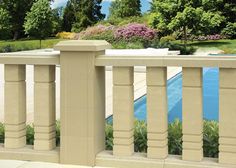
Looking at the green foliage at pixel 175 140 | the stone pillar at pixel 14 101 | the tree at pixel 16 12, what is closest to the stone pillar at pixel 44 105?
the stone pillar at pixel 14 101

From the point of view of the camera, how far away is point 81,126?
3.83m

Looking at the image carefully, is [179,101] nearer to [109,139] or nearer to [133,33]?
[109,139]

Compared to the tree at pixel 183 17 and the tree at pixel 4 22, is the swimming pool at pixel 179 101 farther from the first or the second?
the tree at pixel 4 22

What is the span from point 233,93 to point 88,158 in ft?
4.30

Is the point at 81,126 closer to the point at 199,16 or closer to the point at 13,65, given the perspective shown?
the point at 13,65

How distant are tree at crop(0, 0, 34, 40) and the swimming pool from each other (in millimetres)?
38344

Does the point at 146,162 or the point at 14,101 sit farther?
the point at 14,101

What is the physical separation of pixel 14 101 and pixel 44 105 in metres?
0.28

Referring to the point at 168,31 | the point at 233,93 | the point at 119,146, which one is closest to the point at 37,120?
the point at 119,146

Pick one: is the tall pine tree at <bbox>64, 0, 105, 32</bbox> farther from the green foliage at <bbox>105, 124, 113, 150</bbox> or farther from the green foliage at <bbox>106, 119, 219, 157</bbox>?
the green foliage at <bbox>106, 119, 219, 157</bbox>

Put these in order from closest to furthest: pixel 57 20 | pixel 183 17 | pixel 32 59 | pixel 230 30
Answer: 1. pixel 32 59
2. pixel 183 17
3. pixel 230 30
4. pixel 57 20

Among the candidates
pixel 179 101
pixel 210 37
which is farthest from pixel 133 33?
pixel 179 101

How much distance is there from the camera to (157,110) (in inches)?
145

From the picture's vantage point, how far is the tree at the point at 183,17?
107 ft
